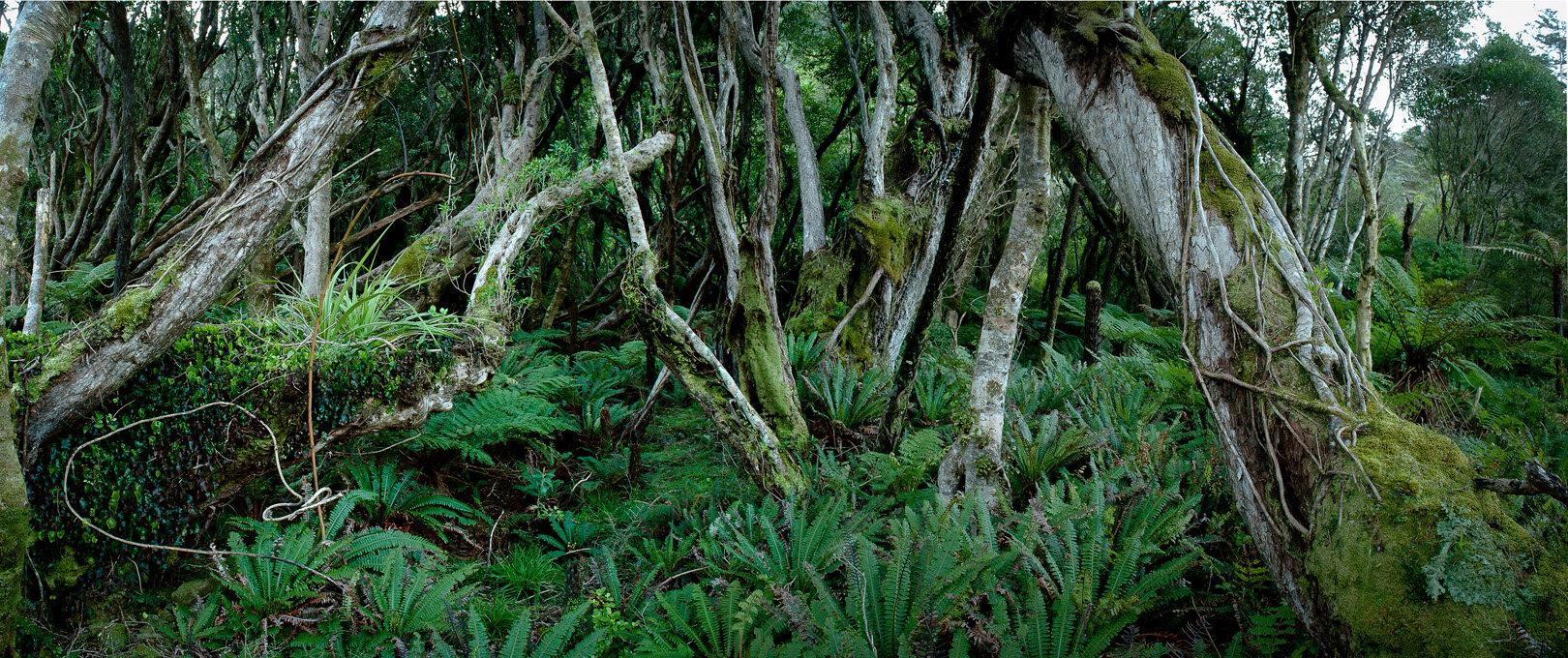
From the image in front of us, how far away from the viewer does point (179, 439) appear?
9.85 feet

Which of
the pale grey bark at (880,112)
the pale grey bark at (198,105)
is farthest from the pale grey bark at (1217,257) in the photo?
the pale grey bark at (198,105)

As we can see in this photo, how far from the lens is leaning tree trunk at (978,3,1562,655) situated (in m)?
1.65

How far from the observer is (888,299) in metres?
5.68

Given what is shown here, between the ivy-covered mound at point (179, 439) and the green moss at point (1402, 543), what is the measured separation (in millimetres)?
3882

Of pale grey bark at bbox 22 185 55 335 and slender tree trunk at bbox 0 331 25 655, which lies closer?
slender tree trunk at bbox 0 331 25 655

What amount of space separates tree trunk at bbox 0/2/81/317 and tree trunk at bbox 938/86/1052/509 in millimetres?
3568

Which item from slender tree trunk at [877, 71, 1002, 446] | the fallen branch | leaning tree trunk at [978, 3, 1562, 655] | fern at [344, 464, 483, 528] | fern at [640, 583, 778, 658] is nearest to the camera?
the fallen branch

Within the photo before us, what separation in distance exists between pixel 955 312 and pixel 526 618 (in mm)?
6352

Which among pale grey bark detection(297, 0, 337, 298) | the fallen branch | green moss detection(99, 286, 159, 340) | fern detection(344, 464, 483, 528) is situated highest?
pale grey bark detection(297, 0, 337, 298)

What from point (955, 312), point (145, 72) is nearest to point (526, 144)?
point (955, 312)

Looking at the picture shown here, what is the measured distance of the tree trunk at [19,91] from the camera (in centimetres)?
227

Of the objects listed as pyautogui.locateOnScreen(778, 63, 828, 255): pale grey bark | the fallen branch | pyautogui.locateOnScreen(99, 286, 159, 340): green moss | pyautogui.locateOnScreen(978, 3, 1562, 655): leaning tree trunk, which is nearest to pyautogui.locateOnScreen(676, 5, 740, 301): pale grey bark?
pyautogui.locateOnScreen(778, 63, 828, 255): pale grey bark

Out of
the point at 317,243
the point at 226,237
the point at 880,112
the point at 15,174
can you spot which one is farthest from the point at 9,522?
the point at 880,112

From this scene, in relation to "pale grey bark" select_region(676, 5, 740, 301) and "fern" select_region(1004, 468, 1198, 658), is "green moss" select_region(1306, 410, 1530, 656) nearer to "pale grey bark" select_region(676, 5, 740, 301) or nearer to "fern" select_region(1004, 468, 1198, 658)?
"fern" select_region(1004, 468, 1198, 658)
